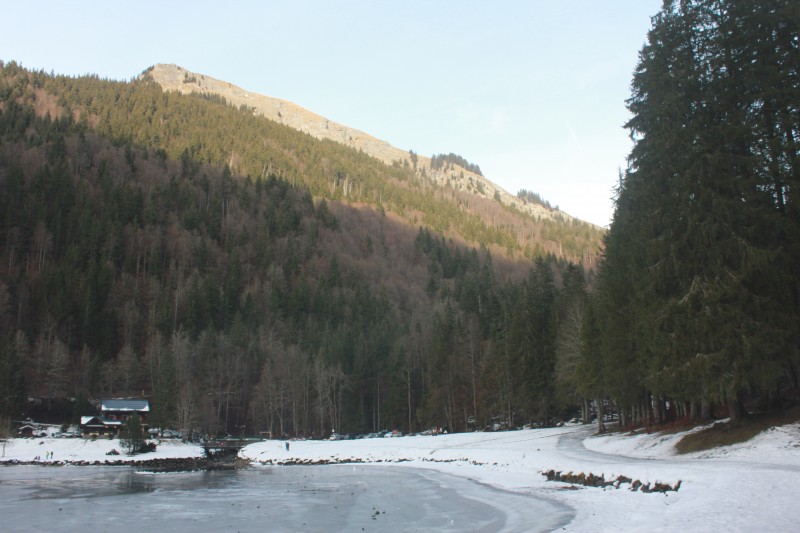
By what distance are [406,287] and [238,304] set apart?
178ft

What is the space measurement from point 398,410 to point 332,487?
55429mm

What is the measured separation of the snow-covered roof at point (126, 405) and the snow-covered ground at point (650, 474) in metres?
45.6

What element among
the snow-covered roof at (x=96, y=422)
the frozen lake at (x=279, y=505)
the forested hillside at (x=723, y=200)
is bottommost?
the snow-covered roof at (x=96, y=422)

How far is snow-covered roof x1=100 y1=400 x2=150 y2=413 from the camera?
73269 millimetres

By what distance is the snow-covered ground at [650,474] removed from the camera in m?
11.9

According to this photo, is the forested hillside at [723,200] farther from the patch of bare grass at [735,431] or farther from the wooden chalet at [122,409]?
the wooden chalet at [122,409]

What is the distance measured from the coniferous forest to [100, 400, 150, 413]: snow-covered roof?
4.04 meters

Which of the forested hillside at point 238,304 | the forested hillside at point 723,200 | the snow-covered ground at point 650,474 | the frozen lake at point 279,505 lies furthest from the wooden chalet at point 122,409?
the forested hillside at point 723,200

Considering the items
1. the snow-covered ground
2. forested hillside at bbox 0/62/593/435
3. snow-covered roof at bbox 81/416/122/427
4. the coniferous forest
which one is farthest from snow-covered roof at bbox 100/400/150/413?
the snow-covered ground

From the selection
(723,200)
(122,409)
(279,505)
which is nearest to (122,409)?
(122,409)

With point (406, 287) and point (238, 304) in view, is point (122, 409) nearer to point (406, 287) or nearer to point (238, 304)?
point (238, 304)

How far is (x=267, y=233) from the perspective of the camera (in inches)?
6206

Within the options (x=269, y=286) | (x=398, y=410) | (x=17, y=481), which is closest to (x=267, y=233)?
(x=269, y=286)

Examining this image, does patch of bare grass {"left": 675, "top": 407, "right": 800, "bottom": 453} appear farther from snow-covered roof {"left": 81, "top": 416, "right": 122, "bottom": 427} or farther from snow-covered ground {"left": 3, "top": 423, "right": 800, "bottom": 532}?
snow-covered roof {"left": 81, "top": 416, "right": 122, "bottom": 427}
